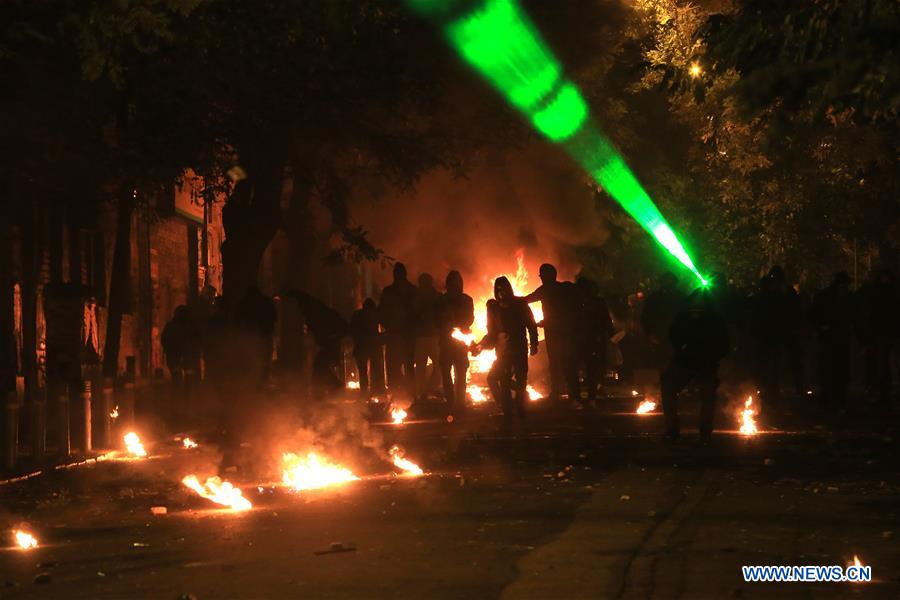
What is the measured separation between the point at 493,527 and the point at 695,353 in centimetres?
634

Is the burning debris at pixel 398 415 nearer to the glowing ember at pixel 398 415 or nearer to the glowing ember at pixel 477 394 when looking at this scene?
the glowing ember at pixel 398 415

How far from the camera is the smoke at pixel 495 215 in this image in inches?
1571

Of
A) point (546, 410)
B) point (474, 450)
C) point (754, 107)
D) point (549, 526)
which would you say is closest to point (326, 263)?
point (546, 410)

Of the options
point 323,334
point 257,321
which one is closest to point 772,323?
point 323,334

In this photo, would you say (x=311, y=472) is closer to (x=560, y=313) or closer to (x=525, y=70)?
(x=560, y=313)

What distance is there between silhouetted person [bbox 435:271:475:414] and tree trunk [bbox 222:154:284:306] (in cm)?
605

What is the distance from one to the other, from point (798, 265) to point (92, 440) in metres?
23.9

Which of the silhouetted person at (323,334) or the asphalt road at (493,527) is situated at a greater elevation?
the silhouetted person at (323,334)

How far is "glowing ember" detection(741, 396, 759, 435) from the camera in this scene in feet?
52.0

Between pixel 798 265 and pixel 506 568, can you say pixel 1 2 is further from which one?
pixel 798 265

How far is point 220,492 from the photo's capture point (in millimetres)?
11414

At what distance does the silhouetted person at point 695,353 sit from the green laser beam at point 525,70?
8209 millimetres

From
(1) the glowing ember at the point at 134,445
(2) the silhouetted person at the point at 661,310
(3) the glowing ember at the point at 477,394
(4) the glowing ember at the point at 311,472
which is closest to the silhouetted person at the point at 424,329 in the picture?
(3) the glowing ember at the point at 477,394

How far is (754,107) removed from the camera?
621 centimetres
